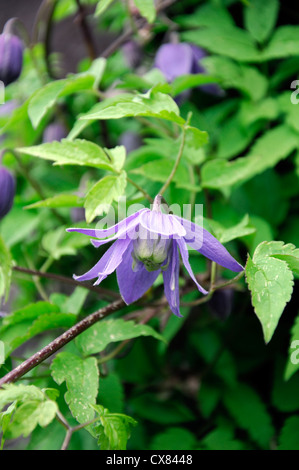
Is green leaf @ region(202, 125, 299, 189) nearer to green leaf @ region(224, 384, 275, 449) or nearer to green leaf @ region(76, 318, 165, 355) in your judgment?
green leaf @ region(76, 318, 165, 355)

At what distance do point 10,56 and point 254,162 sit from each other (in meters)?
0.54

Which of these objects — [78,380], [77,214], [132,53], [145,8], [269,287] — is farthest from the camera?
[132,53]

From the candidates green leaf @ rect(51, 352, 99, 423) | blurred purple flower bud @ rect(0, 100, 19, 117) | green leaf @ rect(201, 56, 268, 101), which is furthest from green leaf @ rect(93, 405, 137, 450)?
blurred purple flower bud @ rect(0, 100, 19, 117)

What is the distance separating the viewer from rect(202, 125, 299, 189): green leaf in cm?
77

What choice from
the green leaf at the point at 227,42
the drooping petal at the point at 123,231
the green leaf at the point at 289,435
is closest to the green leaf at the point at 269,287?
the drooping petal at the point at 123,231

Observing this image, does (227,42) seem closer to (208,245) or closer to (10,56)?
(10,56)

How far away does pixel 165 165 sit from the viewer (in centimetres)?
78

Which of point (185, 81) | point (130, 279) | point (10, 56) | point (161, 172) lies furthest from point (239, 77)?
point (130, 279)

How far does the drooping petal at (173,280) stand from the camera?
0.58 meters

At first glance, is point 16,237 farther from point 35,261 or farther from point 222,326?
point 222,326

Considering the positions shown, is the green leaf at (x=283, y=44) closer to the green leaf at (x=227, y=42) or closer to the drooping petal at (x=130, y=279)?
the green leaf at (x=227, y=42)

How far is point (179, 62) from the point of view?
1057 millimetres

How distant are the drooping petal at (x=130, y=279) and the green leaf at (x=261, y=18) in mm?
657

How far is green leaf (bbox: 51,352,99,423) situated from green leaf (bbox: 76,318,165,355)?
3cm
